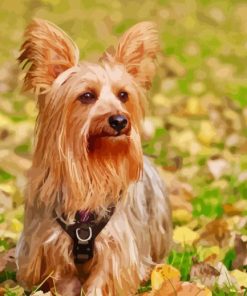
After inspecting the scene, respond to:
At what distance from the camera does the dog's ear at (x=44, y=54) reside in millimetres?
4582

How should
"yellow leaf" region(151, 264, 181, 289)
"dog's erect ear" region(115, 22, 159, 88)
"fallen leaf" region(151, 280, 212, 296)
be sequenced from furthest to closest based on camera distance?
"yellow leaf" region(151, 264, 181, 289) < "fallen leaf" region(151, 280, 212, 296) < "dog's erect ear" region(115, 22, 159, 88)

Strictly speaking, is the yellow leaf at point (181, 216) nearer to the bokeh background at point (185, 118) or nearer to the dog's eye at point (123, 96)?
the bokeh background at point (185, 118)

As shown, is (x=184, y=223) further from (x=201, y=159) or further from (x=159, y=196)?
(x=201, y=159)

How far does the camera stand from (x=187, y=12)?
13.9 m

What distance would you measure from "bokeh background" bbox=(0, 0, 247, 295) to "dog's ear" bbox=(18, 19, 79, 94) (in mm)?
1096

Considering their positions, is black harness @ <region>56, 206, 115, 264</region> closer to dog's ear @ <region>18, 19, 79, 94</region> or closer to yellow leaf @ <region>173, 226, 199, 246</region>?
dog's ear @ <region>18, 19, 79, 94</region>

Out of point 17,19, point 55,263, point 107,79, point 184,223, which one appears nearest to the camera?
point 107,79

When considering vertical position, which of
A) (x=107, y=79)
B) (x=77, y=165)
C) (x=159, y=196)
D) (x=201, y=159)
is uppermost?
(x=107, y=79)

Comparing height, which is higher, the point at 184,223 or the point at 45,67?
the point at 45,67

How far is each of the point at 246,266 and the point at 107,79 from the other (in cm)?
159

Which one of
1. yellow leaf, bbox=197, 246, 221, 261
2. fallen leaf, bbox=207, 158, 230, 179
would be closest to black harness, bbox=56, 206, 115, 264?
yellow leaf, bbox=197, 246, 221, 261

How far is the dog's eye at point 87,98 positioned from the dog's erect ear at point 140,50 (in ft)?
0.89

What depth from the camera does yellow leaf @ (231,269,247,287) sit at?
527 cm

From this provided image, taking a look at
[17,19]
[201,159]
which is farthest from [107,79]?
[17,19]
